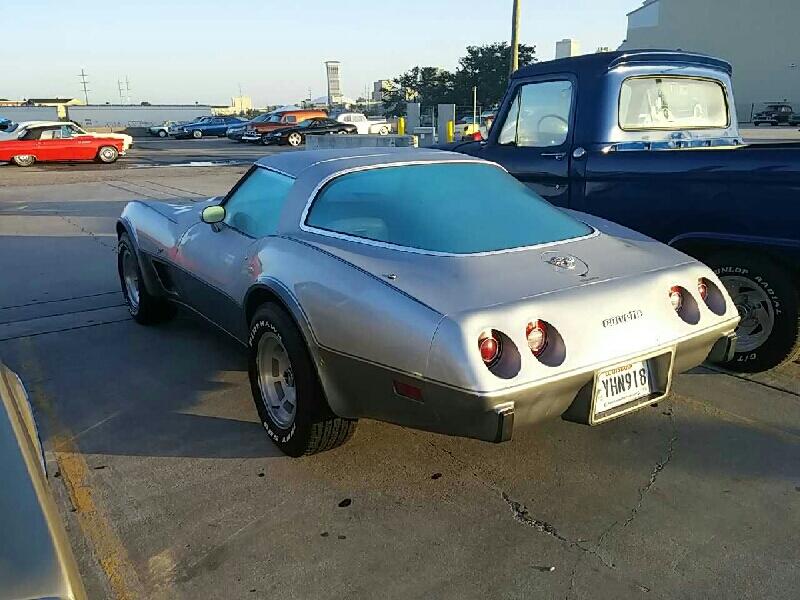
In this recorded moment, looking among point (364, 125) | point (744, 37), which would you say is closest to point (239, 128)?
point (364, 125)

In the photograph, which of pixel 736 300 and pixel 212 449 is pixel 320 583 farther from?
pixel 736 300

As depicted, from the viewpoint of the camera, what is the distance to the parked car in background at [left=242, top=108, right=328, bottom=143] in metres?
34.3

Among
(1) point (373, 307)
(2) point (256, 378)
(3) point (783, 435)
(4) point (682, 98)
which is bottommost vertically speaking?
(3) point (783, 435)

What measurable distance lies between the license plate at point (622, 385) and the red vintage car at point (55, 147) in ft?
79.1

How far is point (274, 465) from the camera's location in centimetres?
341

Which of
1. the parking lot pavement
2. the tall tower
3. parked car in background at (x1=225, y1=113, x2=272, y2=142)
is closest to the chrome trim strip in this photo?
the parking lot pavement

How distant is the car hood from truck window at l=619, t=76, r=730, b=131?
82.4 inches

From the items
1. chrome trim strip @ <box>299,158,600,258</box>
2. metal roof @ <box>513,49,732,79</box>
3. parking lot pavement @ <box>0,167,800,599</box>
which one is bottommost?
parking lot pavement @ <box>0,167,800,599</box>

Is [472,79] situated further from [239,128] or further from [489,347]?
[489,347]

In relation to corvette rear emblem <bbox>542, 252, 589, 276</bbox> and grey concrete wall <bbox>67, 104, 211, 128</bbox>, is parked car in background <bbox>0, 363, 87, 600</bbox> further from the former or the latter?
grey concrete wall <bbox>67, 104, 211, 128</bbox>

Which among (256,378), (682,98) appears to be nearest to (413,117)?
(682,98)

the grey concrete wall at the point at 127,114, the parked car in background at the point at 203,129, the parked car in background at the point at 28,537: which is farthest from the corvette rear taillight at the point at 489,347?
the grey concrete wall at the point at 127,114

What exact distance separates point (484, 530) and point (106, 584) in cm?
151

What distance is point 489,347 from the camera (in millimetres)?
2617
